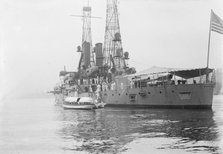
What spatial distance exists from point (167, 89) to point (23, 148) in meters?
36.6

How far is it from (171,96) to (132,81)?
1070 centimetres

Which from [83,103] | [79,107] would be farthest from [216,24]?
[79,107]

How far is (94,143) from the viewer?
25.3m

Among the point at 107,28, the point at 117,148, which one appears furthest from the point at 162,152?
the point at 107,28

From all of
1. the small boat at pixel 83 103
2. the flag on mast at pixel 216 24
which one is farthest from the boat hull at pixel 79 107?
the flag on mast at pixel 216 24

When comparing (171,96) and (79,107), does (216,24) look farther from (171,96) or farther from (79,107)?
(79,107)

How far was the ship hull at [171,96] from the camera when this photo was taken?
181ft

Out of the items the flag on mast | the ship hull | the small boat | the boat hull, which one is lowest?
the boat hull

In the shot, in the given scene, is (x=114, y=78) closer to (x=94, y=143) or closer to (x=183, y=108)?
(x=183, y=108)

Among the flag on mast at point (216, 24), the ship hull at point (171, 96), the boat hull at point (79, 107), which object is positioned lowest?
the boat hull at point (79, 107)

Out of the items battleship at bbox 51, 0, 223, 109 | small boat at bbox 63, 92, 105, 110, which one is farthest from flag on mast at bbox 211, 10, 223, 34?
small boat at bbox 63, 92, 105, 110

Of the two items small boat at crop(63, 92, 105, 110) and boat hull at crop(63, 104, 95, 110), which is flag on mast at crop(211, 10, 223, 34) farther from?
boat hull at crop(63, 104, 95, 110)

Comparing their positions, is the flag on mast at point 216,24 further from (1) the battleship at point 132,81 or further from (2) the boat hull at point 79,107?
(2) the boat hull at point 79,107

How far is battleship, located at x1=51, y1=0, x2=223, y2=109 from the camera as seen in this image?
55.8m
